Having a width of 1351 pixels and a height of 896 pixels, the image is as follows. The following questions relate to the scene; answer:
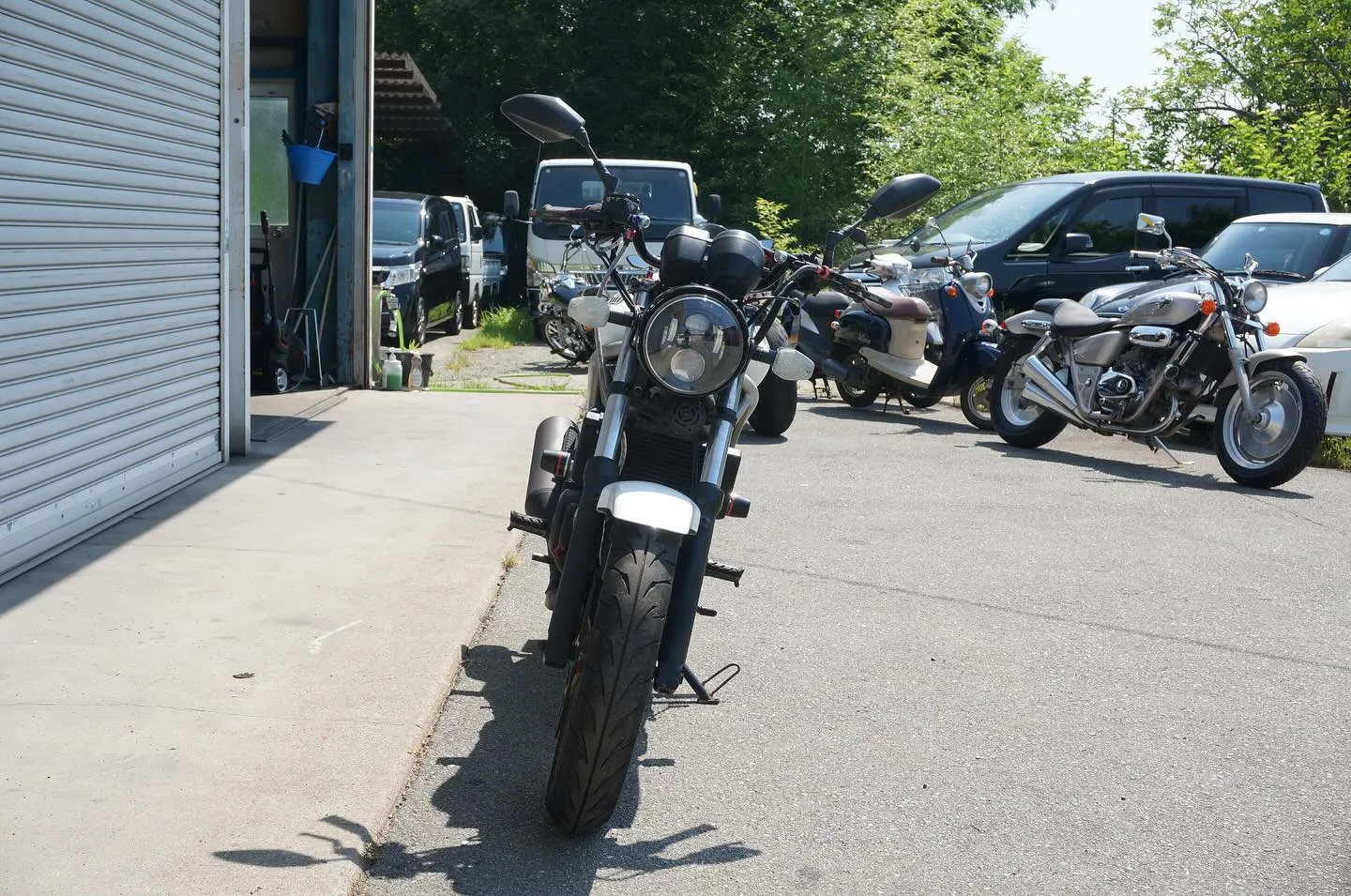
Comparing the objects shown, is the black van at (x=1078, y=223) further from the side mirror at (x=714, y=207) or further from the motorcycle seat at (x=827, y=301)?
the motorcycle seat at (x=827, y=301)

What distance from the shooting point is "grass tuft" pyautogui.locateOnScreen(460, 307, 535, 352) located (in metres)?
16.7

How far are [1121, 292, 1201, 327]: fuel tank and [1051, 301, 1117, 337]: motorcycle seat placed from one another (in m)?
0.19

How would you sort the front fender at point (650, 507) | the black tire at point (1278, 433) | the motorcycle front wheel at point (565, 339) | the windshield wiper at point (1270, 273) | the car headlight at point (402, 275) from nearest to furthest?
1. the front fender at point (650, 507)
2. the black tire at point (1278, 433)
3. the windshield wiper at point (1270, 273)
4. the motorcycle front wheel at point (565, 339)
5. the car headlight at point (402, 275)

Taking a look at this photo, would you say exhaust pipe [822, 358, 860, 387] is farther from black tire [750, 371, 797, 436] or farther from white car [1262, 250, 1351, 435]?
white car [1262, 250, 1351, 435]

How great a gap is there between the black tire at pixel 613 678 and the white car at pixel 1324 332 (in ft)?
24.8

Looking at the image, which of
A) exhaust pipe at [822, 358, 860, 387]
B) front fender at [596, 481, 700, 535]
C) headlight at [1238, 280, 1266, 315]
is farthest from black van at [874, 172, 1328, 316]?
front fender at [596, 481, 700, 535]

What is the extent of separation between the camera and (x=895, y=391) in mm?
11320

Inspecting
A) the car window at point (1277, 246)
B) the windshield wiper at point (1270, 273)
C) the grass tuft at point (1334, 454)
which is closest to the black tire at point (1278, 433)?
the grass tuft at point (1334, 454)

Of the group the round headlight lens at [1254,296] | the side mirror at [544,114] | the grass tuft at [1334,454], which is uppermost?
the side mirror at [544,114]

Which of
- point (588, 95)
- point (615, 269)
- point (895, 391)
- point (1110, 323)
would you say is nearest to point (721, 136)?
point (588, 95)

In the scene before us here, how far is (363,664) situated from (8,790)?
1.23m

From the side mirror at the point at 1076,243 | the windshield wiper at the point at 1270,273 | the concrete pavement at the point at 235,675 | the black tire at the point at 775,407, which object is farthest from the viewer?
the side mirror at the point at 1076,243

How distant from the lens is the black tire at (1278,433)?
820cm

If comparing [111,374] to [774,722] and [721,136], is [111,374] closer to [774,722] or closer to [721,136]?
[774,722]
